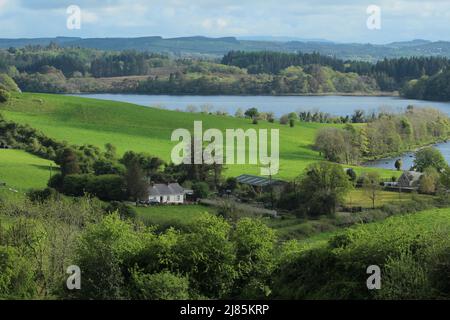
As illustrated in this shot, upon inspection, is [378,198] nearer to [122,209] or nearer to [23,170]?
[122,209]

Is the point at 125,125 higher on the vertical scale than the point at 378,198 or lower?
higher

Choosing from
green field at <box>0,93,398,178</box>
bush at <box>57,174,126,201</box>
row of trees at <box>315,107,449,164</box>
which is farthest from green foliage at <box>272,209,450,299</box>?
row of trees at <box>315,107,449,164</box>

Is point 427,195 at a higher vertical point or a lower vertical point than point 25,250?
lower

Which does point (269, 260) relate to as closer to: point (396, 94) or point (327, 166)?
point (327, 166)

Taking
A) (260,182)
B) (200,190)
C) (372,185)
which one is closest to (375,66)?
(372,185)

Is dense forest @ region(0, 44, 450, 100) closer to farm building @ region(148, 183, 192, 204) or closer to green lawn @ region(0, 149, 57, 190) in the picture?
green lawn @ region(0, 149, 57, 190)
